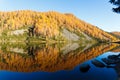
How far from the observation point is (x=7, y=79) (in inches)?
1499

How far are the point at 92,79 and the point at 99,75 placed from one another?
13.7ft

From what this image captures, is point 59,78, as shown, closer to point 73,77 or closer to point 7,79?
point 73,77

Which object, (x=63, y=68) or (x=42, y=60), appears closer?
(x=63, y=68)

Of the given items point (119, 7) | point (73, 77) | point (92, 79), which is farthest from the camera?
point (119, 7)

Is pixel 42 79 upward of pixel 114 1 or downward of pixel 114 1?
downward

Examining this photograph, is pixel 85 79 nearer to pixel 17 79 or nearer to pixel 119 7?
pixel 17 79

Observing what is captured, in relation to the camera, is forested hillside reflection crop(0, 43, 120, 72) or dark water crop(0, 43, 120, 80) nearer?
dark water crop(0, 43, 120, 80)

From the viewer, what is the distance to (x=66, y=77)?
39.1 metres

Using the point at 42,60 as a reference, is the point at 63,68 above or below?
above

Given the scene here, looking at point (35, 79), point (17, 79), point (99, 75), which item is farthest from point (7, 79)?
point (99, 75)

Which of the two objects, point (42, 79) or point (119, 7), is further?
point (119, 7)

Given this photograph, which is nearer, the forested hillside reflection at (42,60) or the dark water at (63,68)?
the dark water at (63,68)

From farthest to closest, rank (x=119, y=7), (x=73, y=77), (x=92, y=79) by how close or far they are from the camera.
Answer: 1. (x=119, y=7)
2. (x=73, y=77)
3. (x=92, y=79)

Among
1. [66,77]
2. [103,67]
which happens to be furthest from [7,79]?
[103,67]
